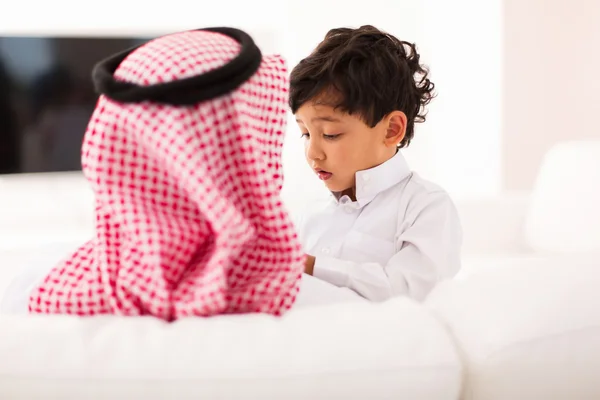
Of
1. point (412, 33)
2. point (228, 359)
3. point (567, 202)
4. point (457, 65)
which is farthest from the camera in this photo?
point (412, 33)

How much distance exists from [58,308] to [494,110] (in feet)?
10.2

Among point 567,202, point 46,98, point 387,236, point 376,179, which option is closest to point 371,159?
point 376,179

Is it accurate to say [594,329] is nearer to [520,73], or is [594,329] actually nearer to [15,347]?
[15,347]

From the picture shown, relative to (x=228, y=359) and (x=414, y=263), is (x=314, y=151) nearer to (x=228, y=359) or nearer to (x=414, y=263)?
(x=414, y=263)

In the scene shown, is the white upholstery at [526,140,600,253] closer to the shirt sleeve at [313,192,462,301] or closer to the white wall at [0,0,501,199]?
the shirt sleeve at [313,192,462,301]

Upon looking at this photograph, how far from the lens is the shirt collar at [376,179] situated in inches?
50.4

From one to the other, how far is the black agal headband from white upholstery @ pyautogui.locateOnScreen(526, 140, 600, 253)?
1410 mm

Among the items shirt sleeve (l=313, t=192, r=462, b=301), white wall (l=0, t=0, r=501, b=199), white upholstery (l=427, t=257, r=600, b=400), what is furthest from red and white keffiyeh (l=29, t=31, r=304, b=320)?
white wall (l=0, t=0, r=501, b=199)

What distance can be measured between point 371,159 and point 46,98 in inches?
106

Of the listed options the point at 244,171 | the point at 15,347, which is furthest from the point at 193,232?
the point at 15,347

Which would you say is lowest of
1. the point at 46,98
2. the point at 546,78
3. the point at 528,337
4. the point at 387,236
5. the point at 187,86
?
the point at 546,78

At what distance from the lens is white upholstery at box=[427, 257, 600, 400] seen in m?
0.57

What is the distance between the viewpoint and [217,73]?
62cm

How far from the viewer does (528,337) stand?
0.58m
